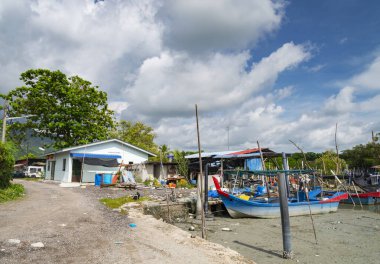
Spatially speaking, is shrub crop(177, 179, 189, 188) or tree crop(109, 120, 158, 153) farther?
tree crop(109, 120, 158, 153)

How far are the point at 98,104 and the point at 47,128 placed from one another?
5.89 metres

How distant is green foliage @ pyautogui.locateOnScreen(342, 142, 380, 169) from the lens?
1539 inches

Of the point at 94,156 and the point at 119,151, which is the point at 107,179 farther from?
the point at 119,151

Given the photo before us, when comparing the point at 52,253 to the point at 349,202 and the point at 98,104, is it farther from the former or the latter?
the point at 98,104

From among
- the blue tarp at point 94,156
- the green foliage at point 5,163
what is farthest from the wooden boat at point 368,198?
the green foliage at point 5,163

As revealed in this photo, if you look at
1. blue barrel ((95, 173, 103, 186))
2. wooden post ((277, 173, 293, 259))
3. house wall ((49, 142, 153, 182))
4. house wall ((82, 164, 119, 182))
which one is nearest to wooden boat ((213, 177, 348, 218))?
wooden post ((277, 173, 293, 259))

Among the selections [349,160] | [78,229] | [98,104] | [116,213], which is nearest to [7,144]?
[116,213]

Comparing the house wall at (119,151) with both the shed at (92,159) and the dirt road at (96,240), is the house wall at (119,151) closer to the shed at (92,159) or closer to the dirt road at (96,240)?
the shed at (92,159)

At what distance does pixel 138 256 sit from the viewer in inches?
243

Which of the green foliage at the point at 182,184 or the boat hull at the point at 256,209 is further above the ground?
the green foliage at the point at 182,184

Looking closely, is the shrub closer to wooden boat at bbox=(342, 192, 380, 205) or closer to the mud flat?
the mud flat

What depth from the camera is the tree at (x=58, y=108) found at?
1225 inches

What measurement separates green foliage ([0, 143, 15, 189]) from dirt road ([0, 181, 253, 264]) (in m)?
4.94

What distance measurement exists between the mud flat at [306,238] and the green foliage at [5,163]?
9255 millimetres
